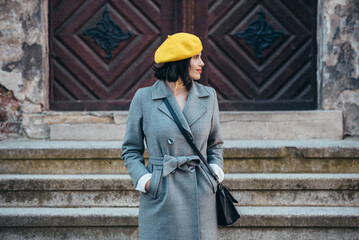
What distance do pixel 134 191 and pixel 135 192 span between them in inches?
0.5

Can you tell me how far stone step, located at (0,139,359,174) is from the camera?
147 inches

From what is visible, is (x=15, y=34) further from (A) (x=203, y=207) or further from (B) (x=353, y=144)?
(B) (x=353, y=144)

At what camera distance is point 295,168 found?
12.3 ft

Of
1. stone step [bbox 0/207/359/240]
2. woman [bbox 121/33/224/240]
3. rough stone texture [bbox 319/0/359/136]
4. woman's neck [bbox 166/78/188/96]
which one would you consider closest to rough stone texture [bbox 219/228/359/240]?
stone step [bbox 0/207/359/240]

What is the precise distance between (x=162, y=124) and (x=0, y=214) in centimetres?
198

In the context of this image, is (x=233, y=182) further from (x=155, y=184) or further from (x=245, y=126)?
(x=155, y=184)

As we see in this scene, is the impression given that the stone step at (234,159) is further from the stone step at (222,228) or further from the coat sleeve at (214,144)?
the coat sleeve at (214,144)

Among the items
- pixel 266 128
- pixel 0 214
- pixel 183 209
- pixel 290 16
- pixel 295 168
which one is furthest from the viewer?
pixel 290 16

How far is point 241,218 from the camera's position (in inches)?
127

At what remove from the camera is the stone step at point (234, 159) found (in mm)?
3736

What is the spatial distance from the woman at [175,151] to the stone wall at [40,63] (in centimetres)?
273

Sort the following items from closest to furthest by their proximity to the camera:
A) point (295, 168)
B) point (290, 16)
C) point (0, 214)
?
1. point (0, 214)
2. point (295, 168)
3. point (290, 16)

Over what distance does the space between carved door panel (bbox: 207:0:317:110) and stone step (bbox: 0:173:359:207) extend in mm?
1618

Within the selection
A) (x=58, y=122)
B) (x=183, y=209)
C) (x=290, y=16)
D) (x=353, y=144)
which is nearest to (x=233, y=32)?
(x=290, y=16)
